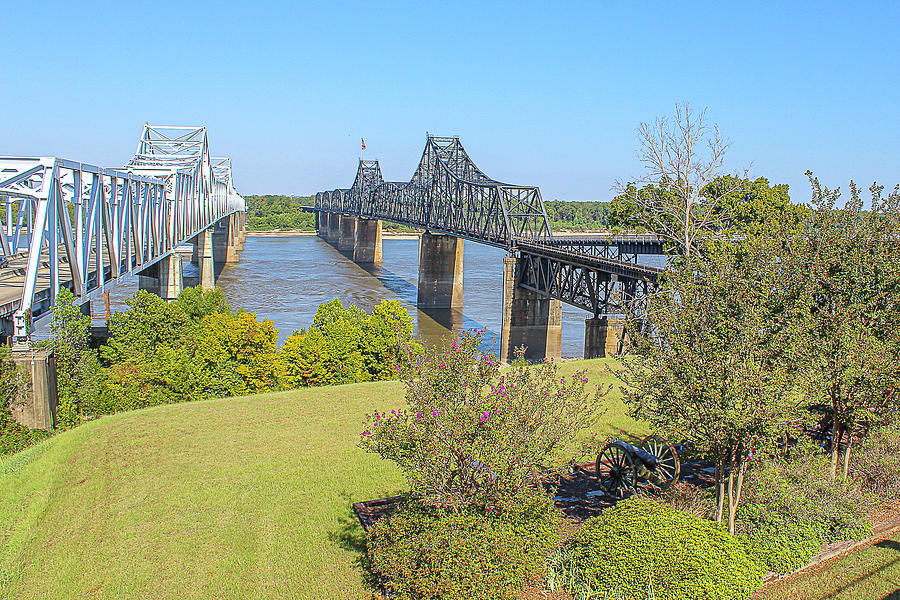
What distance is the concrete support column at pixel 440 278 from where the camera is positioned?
63.9 metres

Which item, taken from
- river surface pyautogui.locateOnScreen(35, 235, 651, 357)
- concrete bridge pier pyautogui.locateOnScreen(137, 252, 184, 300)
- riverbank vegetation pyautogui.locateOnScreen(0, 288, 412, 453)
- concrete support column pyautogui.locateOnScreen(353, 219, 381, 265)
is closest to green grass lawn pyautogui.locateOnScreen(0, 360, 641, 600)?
riverbank vegetation pyautogui.locateOnScreen(0, 288, 412, 453)

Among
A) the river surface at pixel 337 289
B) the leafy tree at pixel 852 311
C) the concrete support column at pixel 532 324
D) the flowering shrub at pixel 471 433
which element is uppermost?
the leafy tree at pixel 852 311

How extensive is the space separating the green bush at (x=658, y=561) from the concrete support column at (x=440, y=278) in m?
54.1

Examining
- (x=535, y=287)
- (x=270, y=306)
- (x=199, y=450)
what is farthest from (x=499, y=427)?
(x=270, y=306)

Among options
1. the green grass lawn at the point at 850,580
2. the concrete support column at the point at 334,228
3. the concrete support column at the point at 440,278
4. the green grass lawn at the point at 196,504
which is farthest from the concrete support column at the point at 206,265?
the concrete support column at the point at 334,228

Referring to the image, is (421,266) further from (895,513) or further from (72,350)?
(895,513)

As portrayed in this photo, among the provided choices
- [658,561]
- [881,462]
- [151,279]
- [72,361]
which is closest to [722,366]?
[658,561]

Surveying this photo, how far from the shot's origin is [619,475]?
1236cm

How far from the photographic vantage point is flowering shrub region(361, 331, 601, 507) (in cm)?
881

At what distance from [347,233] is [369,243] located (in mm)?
23553

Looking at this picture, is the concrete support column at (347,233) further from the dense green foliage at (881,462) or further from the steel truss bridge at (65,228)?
the dense green foliage at (881,462)

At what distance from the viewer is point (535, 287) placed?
44531 mm

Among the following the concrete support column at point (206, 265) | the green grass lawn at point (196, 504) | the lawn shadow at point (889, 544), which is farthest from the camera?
the concrete support column at point (206, 265)

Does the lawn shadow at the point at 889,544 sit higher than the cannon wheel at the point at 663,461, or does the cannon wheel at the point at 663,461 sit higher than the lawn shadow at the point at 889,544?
the cannon wheel at the point at 663,461
